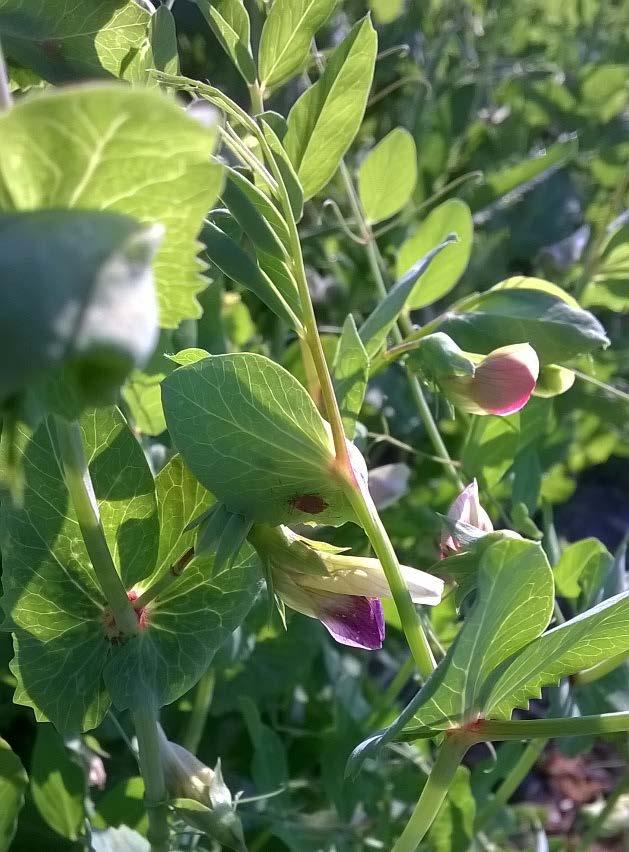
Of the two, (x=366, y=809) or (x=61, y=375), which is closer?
(x=61, y=375)

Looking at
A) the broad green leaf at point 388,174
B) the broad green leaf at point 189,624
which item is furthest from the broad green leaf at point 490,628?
the broad green leaf at point 388,174

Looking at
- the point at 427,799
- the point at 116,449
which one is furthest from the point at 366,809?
the point at 116,449

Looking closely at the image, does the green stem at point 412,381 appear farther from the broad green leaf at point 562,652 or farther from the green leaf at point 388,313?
the broad green leaf at point 562,652

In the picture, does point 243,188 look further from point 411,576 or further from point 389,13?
point 389,13

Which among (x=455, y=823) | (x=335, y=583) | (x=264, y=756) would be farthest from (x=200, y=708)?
(x=335, y=583)

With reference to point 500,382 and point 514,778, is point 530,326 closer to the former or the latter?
point 500,382
